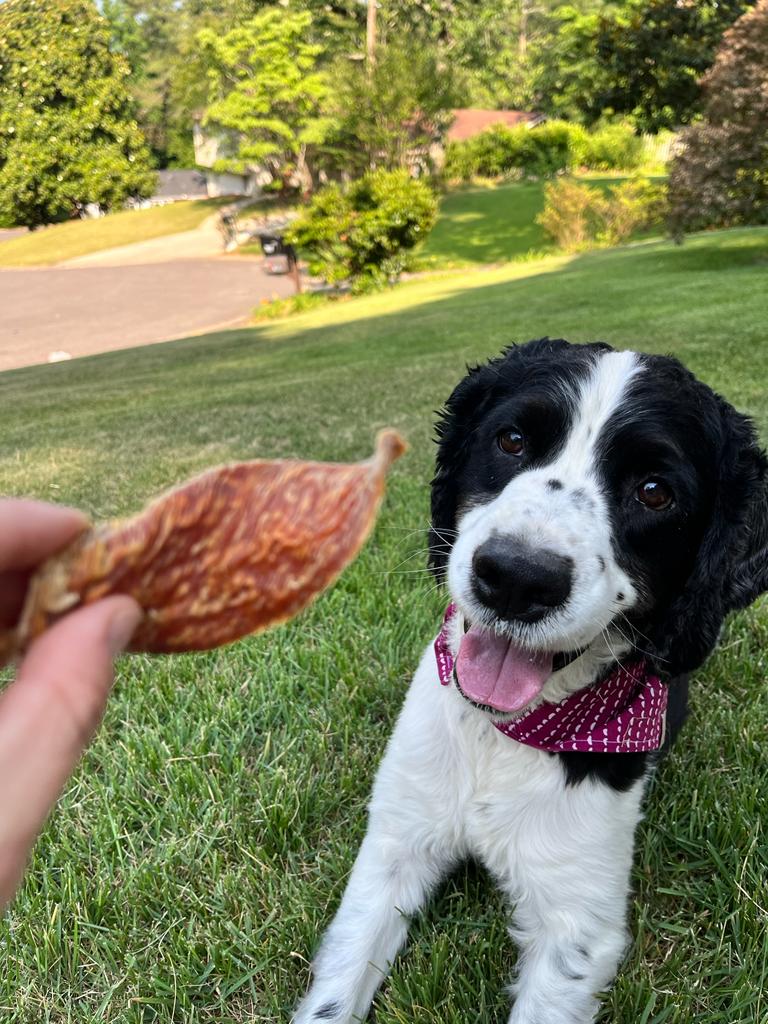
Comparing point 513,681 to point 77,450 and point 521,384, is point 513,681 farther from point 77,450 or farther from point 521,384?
point 77,450

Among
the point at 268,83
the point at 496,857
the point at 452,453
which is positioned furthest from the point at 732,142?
the point at 268,83

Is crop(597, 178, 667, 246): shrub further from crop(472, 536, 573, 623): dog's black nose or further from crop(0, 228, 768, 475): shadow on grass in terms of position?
crop(472, 536, 573, 623): dog's black nose

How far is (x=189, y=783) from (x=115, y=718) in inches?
21.0

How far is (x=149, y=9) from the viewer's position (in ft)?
204

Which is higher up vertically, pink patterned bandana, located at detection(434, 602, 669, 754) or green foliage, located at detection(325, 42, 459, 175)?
green foliage, located at detection(325, 42, 459, 175)

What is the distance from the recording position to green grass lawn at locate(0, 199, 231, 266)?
36.7 m

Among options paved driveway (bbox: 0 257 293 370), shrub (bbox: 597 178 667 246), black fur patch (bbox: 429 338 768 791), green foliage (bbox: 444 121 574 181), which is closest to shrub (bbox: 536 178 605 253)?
shrub (bbox: 597 178 667 246)

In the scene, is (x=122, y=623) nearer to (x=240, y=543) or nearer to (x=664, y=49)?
(x=240, y=543)

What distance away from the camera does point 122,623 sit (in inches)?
43.2

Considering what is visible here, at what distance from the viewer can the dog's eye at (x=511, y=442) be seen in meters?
2.17

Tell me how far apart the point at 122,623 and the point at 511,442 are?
4.54 ft

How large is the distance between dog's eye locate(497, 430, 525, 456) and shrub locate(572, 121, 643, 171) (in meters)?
51.6

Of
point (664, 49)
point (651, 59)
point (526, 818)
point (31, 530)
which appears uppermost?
point (664, 49)

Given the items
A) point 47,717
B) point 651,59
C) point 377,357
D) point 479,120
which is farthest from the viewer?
point 479,120
